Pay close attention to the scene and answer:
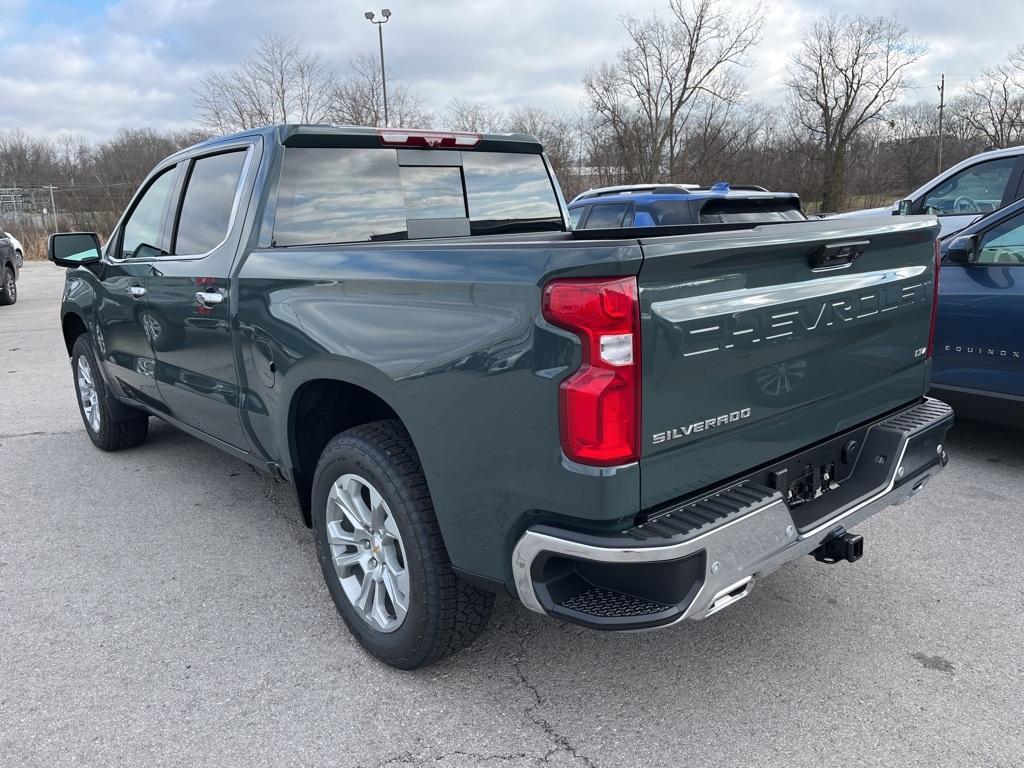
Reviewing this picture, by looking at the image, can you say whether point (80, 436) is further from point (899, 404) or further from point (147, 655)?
point (899, 404)

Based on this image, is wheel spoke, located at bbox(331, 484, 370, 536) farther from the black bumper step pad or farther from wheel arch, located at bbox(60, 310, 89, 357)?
wheel arch, located at bbox(60, 310, 89, 357)

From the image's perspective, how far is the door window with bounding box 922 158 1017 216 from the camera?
6.89 meters

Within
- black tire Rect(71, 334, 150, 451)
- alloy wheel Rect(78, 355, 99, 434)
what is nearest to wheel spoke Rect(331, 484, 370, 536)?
black tire Rect(71, 334, 150, 451)

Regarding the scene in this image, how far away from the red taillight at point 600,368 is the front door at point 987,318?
358 centimetres

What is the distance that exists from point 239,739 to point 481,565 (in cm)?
98

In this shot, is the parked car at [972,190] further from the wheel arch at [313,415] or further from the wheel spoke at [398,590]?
the wheel spoke at [398,590]

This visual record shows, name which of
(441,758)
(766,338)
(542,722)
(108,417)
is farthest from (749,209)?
(441,758)

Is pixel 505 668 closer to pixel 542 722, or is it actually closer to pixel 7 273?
pixel 542 722

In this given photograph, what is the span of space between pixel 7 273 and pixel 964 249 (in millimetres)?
16361

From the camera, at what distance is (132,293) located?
4.33 m

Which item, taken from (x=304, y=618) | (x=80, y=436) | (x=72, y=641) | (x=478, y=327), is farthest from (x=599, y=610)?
(x=80, y=436)

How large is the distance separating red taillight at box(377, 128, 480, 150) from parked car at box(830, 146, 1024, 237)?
3.79 m

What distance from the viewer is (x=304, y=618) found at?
129 inches

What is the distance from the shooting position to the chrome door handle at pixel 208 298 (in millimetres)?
3434
